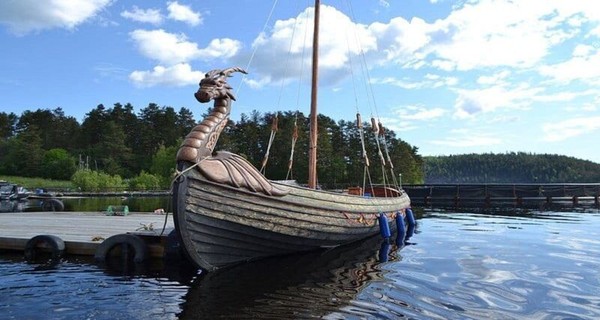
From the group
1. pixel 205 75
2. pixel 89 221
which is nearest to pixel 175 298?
pixel 205 75

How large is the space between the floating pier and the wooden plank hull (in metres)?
35.7

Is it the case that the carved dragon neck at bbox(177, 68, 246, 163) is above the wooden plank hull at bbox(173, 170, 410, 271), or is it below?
above

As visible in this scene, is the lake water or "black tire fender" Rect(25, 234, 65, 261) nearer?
the lake water

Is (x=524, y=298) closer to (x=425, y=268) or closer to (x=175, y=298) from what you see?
(x=425, y=268)

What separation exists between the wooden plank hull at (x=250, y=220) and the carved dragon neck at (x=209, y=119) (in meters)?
0.43

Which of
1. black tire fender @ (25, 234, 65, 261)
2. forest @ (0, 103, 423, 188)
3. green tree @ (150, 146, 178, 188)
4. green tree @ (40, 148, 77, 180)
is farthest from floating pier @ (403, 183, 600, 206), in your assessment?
green tree @ (40, 148, 77, 180)

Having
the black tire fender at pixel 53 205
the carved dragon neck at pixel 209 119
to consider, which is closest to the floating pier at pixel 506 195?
the black tire fender at pixel 53 205

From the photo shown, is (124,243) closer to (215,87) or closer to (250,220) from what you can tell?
(250,220)

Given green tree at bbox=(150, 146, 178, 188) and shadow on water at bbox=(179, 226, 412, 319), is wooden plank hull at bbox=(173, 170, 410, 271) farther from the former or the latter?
green tree at bbox=(150, 146, 178, 188)

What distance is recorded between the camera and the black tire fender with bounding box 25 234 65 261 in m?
11.8

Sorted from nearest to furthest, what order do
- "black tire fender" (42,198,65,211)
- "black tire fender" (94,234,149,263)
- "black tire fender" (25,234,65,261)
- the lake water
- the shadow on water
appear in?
1. the lake water
2. the shadow on water
3. "black tire fender" (94,234,149,263)
4. "black tire fender" (25,234,65,261)
5. "black tire fender" (42,198,65,211)

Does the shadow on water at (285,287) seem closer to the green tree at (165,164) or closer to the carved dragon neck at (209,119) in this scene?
the carved dragon neck at (209,119)

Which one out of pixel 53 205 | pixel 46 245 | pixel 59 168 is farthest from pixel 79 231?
pixel 59 168

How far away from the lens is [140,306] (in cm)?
762
